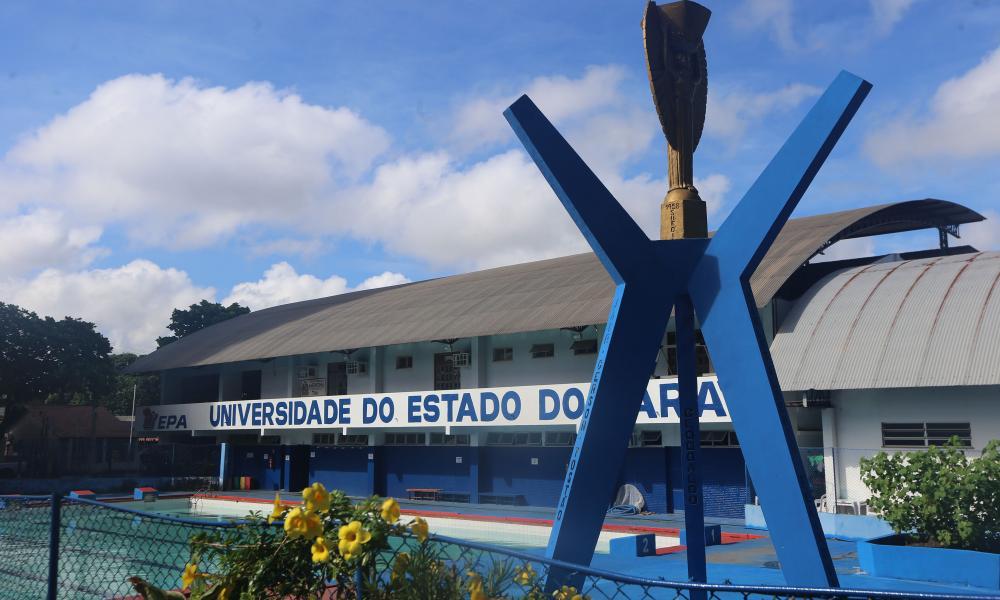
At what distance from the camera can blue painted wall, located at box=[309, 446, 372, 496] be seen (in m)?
37.0

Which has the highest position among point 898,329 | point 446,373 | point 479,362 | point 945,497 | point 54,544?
point 898,329

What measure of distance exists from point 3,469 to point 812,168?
4580cm

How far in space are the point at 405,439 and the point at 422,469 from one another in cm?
181

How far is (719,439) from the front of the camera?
85.8 feet

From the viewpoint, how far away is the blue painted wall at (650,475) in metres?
27.3

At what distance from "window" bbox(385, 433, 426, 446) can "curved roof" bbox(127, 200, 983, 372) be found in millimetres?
4672

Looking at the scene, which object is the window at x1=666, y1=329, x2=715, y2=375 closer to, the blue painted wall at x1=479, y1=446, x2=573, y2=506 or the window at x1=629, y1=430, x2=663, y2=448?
the window at x1=629, y1=430, x2=663, y2=448

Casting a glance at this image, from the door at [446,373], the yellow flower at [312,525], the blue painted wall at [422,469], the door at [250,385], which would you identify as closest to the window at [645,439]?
the blue painted wall at [422,469]

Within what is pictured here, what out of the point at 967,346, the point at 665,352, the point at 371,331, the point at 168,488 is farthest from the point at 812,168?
the point at 168,488

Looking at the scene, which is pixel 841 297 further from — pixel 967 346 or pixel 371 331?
pixel 371 331

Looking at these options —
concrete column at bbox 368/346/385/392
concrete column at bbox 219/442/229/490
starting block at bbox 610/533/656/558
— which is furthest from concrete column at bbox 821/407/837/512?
concrete column at bbox 219/442/229/490

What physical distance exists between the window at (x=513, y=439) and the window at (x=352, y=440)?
302 inches

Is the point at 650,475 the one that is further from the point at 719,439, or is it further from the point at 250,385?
the point at 250,385

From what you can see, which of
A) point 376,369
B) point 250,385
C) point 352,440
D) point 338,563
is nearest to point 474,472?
point 376,369
